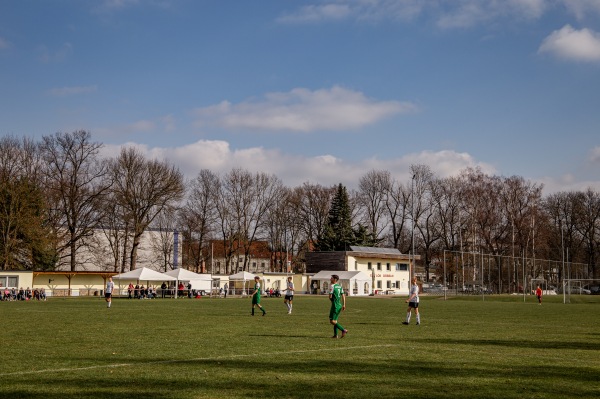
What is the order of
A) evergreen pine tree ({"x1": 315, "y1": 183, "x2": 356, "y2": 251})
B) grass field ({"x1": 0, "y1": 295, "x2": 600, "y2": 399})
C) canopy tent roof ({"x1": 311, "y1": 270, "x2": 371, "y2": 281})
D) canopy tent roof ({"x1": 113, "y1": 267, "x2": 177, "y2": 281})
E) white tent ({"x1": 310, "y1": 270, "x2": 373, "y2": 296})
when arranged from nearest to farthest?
1. grass field ({"x1": 0, "y1": 295, "x2": 600, "y2": 399})
2. canopy tent roof ({"x1": 113, "y1": 267, "x2": 177, "y2": 281})
3. canopy tent roof ({"x1": 311, "y1": 270, "x2": 371, "y2": 281})
4. white tent ({"x1": 310, "y1": 270, "x2": 373, "y2": 296})
5. evergreen pine tree ({"x1": 315, "y1": 183, "x2": 356, "y2": 251})

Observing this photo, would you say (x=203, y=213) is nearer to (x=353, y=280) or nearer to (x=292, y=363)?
(x=353, y=280)

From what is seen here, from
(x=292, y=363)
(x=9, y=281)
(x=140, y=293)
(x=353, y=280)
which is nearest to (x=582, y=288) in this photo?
(x=353, y=280)

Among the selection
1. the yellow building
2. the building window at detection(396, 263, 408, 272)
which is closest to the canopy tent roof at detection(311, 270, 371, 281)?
the yellow building

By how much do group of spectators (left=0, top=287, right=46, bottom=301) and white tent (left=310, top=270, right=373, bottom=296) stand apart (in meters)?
36.7

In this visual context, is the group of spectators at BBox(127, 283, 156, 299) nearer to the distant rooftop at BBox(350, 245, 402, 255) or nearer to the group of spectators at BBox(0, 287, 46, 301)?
the group of spectators at BBox(0, 287, 46, 301)

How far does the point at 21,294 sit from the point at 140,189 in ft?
67.0

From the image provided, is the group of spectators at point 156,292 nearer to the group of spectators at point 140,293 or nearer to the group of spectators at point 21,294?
the group of spectators at point 140,293

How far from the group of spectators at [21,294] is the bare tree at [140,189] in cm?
1587

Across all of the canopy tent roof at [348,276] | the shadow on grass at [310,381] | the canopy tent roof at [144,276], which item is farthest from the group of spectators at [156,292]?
the shadow on grass at [310,381]

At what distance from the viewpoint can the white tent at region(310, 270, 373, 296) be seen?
278ft

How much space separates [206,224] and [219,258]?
2911cm

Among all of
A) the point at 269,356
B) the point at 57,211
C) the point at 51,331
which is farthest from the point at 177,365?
the point at 57,211

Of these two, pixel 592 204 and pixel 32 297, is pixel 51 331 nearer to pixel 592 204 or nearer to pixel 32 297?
pixel 32 297

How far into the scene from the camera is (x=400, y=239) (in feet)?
362
